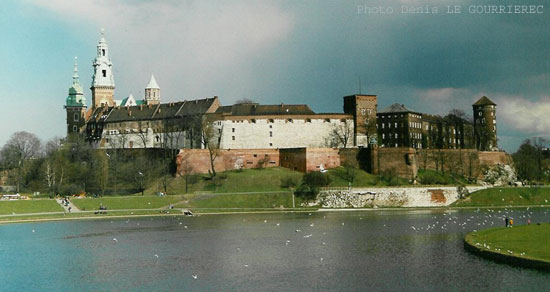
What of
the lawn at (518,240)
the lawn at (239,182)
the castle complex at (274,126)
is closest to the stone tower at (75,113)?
the castle complex at (274,126)

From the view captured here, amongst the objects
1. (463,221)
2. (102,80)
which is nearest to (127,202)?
(463,221)

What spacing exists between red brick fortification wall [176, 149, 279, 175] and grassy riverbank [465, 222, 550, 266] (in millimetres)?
52260

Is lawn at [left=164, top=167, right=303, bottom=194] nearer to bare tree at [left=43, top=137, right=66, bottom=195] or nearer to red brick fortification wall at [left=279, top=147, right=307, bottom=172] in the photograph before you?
red brick fortification wall at [left=279, top=147, right=307, bottom=172]

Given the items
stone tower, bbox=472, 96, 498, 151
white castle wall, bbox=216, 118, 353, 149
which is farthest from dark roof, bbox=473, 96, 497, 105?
white castle wall, bbox=216, 118, 353, 149

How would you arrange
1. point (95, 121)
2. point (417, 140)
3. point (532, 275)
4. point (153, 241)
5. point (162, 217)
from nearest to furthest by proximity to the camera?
point (532, 275) → point (153, 241) → point (162, 217) → point (417, 140) → point (95, 121)

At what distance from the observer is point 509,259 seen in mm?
37281

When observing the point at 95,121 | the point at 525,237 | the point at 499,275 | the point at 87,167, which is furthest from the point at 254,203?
the point at 95,121

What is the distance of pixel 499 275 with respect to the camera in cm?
3397

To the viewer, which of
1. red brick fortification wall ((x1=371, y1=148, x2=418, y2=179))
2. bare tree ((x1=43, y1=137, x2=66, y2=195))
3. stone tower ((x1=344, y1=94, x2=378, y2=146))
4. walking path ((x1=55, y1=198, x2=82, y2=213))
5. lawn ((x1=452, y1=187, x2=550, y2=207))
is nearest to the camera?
walking path ((x1=55, y1=198, x2=82, y2=213))

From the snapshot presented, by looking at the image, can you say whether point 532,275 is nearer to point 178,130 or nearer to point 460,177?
point 460,177

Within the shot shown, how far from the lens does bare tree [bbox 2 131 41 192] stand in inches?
4247

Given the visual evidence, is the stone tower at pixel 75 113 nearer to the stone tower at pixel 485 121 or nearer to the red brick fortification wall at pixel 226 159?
the red brick fortification wall at pixel 226 159

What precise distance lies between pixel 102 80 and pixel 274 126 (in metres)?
48.4

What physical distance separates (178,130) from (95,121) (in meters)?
26.3
